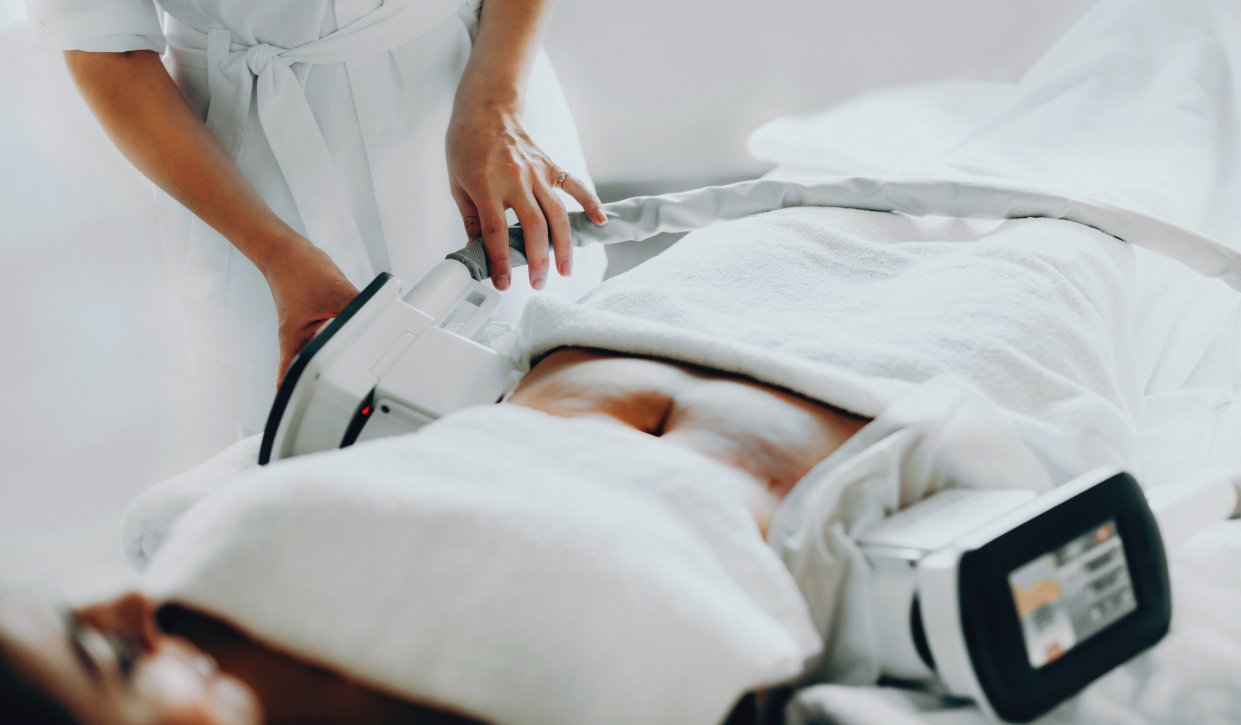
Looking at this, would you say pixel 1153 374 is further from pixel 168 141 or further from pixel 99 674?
pixel 168 141

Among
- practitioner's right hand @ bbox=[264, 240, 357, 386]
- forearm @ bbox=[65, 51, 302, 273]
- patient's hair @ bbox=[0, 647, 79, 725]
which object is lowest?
practitioner's right hand @ bbox=[264, 240, 357, 386]

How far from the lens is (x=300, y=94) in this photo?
912mm

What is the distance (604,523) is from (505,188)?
0.52 meters

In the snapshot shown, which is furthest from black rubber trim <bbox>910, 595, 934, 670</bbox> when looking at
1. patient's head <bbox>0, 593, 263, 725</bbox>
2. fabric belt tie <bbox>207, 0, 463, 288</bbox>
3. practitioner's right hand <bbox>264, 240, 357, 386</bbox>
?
fabric belt tie <bbox>207, 0, 463, 288</bbox>

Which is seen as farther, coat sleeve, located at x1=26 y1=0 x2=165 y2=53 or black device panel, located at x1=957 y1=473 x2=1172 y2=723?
coat sleeve, located at x1=26 y1=0 x2=165 y2=53

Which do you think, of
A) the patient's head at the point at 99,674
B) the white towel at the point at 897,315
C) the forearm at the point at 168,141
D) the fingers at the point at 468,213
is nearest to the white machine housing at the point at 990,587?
the white towel at the point at 897,315

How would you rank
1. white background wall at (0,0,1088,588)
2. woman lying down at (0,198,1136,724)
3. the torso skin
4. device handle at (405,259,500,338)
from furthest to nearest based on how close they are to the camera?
white background wall at (0,0,1088,588) → device handle at (405,259,500,338) → the torso skin → woman lying down at (0,198,1136,724)

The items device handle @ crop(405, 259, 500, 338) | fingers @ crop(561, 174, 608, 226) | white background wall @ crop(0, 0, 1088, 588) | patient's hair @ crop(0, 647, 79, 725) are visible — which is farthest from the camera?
white background wall @ crop(0, 0, 1088, 588)

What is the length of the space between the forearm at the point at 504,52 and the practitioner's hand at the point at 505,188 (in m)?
0.02

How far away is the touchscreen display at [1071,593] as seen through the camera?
396mm

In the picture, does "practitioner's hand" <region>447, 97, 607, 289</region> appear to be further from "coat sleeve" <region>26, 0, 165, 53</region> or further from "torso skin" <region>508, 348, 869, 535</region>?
"coat sleeve" <region>26, 0, 165, 53</region>

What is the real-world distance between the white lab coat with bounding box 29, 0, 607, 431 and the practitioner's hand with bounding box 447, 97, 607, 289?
0.14 m

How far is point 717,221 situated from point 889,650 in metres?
0.58

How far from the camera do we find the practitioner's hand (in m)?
0.79
